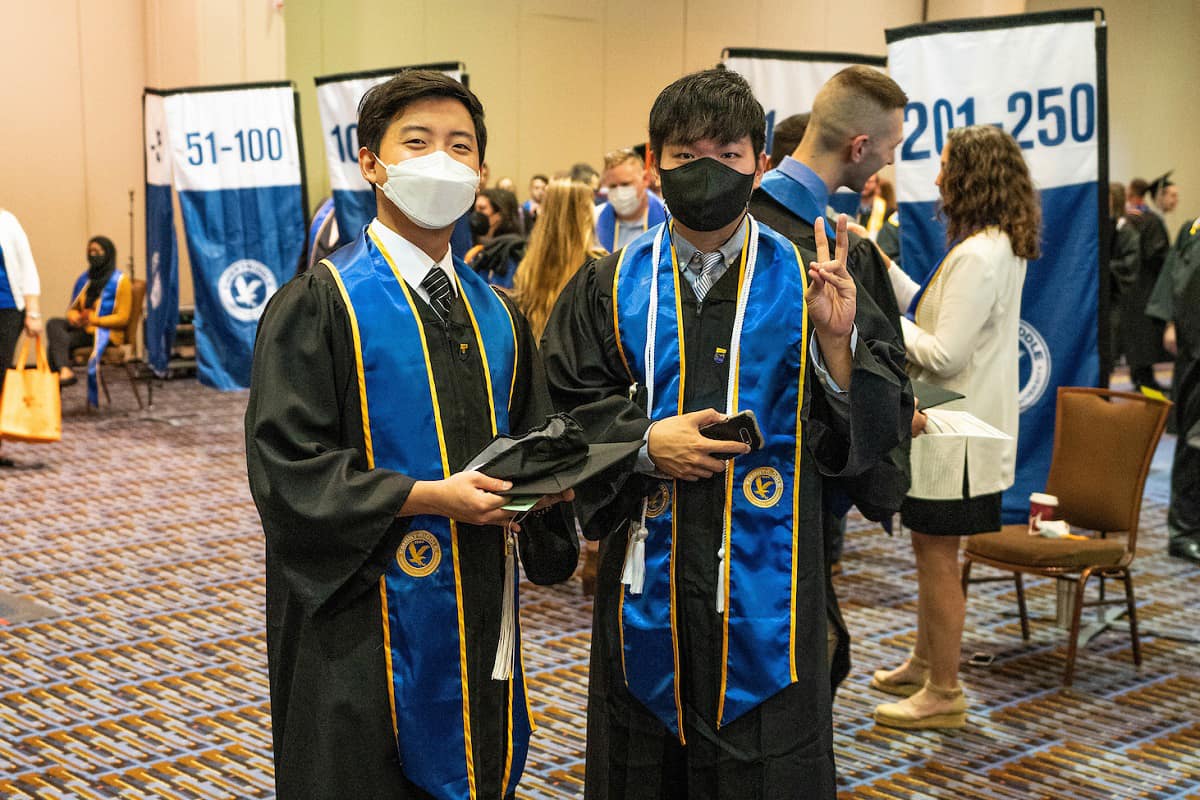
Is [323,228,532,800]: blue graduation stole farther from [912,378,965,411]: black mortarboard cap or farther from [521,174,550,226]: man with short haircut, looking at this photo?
[521,174,550,226]: man with short haircut

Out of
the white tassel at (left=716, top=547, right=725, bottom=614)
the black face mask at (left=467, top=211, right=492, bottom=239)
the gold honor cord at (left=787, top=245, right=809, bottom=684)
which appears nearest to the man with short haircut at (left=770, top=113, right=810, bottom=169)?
the gold honor cord at (left=787, top=245, right=809, bottom=684)

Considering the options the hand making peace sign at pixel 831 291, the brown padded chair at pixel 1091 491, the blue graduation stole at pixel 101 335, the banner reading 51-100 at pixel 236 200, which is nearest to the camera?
the hand making peace sign at pixel 831 291

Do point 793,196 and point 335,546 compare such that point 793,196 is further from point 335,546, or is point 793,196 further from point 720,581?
point 335,546

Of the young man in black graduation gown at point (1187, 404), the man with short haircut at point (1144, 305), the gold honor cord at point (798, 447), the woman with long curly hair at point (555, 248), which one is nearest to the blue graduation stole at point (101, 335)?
→ the woman with long curly hair at point (555, 248)

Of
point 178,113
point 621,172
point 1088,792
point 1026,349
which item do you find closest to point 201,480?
point 178,113

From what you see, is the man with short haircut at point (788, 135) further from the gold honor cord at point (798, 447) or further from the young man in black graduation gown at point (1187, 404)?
the young man in black graduation gown at point (1187, 404)

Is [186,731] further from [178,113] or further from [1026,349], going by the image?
[178,113]

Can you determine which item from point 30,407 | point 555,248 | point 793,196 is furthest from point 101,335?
point 793,196

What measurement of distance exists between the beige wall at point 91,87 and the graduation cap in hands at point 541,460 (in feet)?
34.3

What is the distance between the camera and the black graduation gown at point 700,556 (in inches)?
86.4

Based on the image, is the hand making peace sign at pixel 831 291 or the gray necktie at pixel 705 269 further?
the gray necktie at pixel 705 269

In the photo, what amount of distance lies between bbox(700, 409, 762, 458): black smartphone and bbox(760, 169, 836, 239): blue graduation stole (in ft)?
2.76

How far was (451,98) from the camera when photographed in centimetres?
202

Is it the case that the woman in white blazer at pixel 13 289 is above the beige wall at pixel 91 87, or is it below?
below
